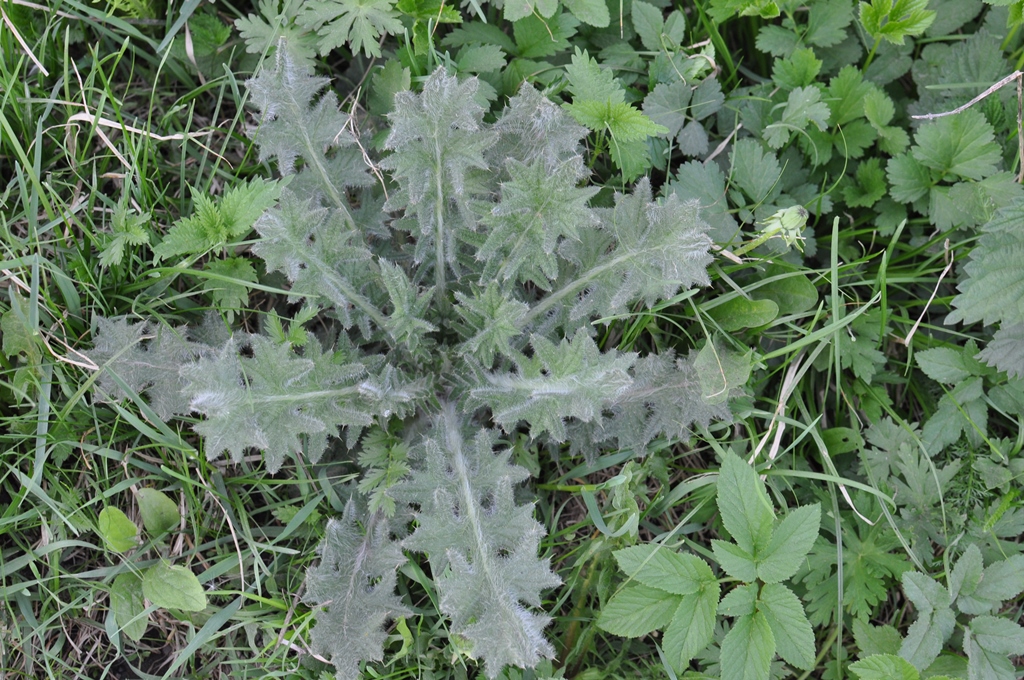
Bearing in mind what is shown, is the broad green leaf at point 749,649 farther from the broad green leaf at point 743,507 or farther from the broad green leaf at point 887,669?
the broad green leaf at point 887,669

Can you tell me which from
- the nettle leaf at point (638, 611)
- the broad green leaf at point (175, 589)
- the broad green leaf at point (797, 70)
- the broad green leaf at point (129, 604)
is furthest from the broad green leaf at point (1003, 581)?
the broad green leaf at point (129, 604)

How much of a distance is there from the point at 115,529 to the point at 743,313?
244 cm

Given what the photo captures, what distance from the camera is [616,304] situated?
9.09 feet

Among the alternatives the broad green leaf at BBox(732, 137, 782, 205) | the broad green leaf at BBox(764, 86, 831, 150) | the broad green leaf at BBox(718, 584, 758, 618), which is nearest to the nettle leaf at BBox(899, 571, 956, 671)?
the broad green leaf at BBox(718, 584, 758, 618)

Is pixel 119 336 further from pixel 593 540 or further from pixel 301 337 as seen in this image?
pixel 593 540

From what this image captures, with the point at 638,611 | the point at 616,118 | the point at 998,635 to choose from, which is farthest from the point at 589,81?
the point at 998,635

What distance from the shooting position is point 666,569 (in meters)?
2.76

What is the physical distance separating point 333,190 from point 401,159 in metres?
0.42

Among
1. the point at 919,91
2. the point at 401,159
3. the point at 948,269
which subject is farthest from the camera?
the point at 919,91

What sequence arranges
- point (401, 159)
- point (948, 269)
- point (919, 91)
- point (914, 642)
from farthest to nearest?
Answer: point (919, 91) → point (948, 269) → point (914, 642) → point (401, 159)

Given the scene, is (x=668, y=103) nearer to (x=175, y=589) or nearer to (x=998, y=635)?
(x=998, y=635)

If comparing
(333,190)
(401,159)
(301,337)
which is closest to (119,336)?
(301,337)

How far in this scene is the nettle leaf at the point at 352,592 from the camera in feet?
8.97

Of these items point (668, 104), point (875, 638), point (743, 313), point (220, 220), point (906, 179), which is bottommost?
point (875, 638)
